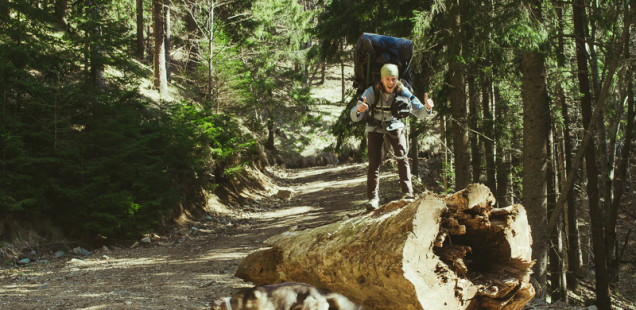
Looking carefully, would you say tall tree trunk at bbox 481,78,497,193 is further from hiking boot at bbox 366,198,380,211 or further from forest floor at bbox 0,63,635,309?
hiking boot at bbox 366,198,380,211

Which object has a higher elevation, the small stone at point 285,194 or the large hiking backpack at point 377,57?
the large hiking backpack at point 377,57

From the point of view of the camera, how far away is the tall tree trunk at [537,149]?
8.77m

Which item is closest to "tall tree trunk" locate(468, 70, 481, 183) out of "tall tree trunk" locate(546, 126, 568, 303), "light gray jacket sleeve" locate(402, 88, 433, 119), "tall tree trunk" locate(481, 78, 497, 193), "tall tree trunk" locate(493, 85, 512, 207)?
"tall tree trunk" locate(481, 78, 497, 193)

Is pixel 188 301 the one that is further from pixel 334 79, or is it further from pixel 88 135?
pixel 334 79

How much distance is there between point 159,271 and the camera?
7785 millimetres

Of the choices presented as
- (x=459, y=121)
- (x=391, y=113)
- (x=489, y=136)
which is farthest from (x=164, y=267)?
(x=489, y=136)

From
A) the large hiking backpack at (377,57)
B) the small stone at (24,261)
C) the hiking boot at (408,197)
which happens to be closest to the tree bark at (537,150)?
the large hiking backpack at (377,57)

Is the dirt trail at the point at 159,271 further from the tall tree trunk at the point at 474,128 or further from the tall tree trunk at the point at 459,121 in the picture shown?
the tall tree trunk at the point at 474,128

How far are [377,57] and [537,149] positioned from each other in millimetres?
4671

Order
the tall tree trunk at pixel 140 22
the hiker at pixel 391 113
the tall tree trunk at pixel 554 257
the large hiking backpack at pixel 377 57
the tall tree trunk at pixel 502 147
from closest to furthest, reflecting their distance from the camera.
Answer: the hiker at pixel 391 113 < the large hiking backpack at pixel 377 57 < the tall tree trunk at pixel 502 147 < the tall tree trunk at pixel 554 257 < the tall tree trunk at pixel 140 22

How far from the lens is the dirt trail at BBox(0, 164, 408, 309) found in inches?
227

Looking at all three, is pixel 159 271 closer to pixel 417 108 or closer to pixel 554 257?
pixel 417 108

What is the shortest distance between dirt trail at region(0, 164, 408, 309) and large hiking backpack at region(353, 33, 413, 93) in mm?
2491

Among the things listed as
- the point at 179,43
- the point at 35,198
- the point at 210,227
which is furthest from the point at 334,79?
the point at 35,198
